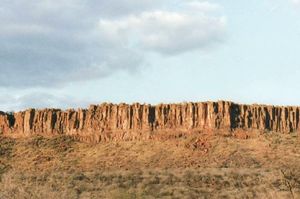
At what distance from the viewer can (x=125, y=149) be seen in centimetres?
10200

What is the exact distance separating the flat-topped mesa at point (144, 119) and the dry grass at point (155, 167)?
2632 mm

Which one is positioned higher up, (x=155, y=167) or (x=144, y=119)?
(x=144, y=119)

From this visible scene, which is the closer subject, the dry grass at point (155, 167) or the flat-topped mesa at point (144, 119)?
the dry grass at point (155, 167)

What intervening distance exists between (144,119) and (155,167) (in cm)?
1724

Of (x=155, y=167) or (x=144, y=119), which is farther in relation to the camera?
(x=144, y=119)

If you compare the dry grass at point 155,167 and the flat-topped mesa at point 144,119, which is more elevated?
the flat-topped mesa at point 144,119

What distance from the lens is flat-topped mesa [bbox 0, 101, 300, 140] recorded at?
105 metres

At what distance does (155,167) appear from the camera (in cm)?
9169

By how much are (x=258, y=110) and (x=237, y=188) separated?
3628 centimetres

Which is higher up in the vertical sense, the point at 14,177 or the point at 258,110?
the point at 258,110

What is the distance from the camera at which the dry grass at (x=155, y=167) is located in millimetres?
70312

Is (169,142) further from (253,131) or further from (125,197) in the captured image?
(125,197)

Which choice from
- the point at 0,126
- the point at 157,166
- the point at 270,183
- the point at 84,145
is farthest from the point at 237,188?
the point at 0,126

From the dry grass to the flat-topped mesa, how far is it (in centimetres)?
263
